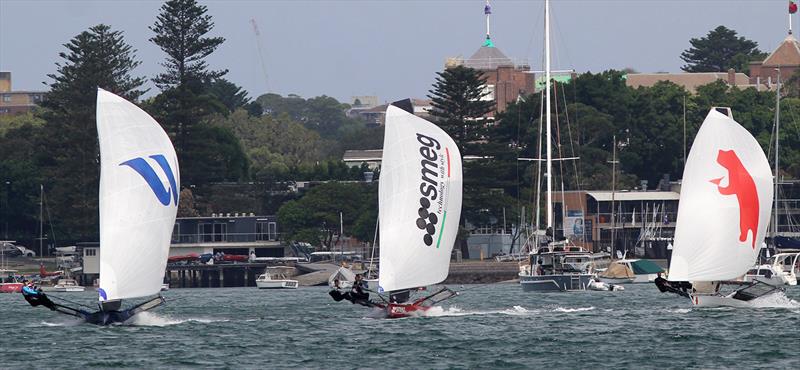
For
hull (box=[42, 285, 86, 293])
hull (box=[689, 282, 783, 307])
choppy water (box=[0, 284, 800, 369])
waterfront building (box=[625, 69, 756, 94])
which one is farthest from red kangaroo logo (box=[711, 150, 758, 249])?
waterfront building (box=[625, 69, 756, 94])

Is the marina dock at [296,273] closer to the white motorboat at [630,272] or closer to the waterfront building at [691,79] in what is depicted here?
the white motorboat at [630,272]

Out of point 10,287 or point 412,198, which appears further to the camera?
point 10,287

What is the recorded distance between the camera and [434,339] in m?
48.5

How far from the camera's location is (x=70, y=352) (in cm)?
4675

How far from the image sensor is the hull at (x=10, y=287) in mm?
106312

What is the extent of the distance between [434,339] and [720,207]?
446 inches

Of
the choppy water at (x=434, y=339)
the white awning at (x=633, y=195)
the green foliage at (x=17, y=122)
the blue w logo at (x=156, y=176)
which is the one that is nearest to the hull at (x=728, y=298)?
the choppy water at (x=434, y=339)

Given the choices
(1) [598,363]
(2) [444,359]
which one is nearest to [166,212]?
(2) [444,359]

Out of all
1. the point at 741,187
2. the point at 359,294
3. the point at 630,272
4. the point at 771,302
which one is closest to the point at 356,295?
the point at 359,294

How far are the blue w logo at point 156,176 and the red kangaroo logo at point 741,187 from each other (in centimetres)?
1600

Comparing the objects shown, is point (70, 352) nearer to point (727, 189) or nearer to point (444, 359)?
point (444, 359)

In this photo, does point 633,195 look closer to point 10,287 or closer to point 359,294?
point 10,287

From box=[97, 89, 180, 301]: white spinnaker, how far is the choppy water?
5.53ft

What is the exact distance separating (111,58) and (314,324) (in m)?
76.3
